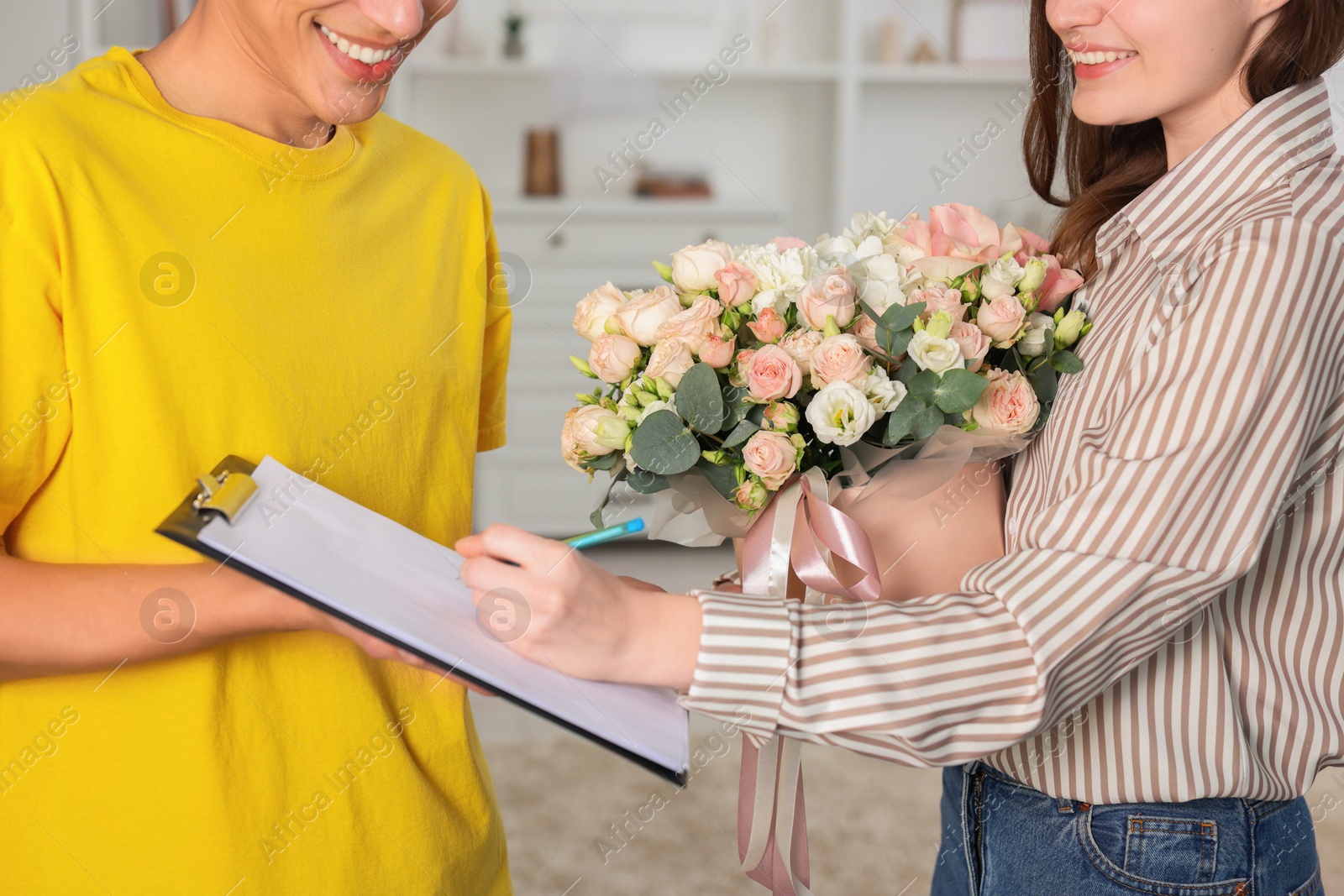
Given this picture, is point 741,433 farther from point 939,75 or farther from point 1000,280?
point 939,75

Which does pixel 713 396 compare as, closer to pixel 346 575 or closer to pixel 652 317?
pixel 652 317

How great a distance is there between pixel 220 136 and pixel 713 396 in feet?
1.57

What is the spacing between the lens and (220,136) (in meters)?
0.95

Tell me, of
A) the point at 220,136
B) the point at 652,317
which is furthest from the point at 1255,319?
the point at 220,136

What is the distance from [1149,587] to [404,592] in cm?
53

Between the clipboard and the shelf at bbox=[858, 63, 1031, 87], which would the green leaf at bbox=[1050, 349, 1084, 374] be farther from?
the shelf at bbox=[858, 63, 1031, 87]

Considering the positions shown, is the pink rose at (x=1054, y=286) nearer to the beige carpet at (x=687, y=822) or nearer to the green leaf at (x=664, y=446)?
the green leaf at (x=664, y=446)

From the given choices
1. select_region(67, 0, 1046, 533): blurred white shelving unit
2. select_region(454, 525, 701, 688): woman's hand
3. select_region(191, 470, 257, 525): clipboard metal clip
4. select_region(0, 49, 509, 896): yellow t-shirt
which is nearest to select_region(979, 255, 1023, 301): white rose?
select_region(454, 525, 701, 688): woman's hand

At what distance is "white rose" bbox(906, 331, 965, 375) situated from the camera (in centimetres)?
95

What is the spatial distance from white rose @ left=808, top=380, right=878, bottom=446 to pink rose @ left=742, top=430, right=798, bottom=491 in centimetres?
3

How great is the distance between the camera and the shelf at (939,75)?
4.34m

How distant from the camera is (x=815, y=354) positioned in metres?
0.95

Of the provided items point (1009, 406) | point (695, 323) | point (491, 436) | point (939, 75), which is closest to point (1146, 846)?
point (1009, 406)

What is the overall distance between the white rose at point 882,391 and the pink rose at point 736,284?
143 mm
